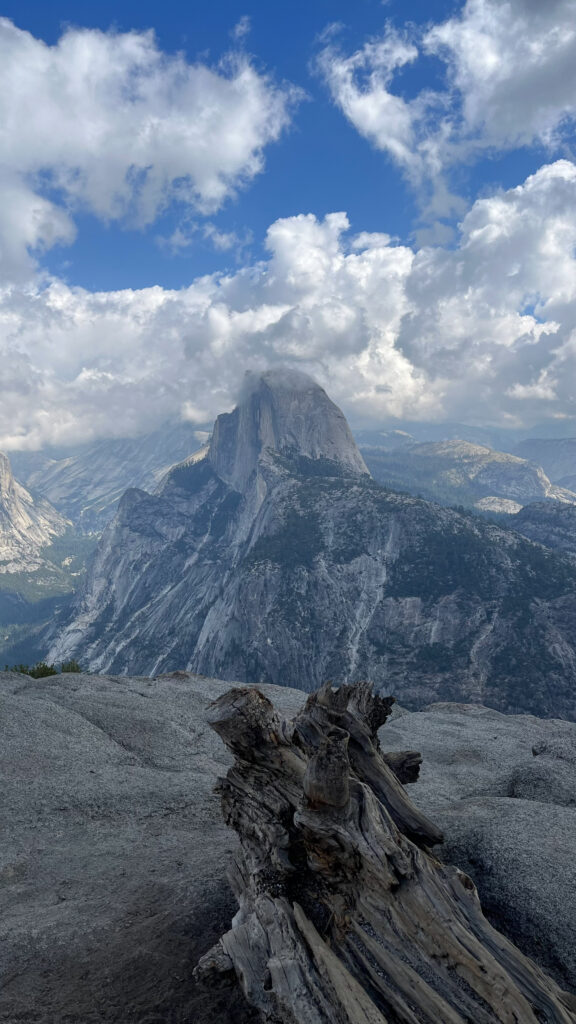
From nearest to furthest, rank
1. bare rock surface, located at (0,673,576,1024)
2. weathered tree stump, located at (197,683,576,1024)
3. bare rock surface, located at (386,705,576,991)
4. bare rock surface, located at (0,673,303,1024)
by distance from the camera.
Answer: weathered tree stump, located at (197,683,576,1024) → bare rock surface, located at (0,673,303,1024) → bare rock surface, located at (0,673,576,1024) → bare rock surface, located at (386,705,576,991)

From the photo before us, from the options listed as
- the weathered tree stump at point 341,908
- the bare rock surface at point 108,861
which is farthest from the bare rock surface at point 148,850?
the weathered tree stump at point 341,908

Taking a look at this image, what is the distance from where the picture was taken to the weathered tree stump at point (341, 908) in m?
9.53

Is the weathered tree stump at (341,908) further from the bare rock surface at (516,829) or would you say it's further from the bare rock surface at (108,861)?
the bare rock surface at (516,829)

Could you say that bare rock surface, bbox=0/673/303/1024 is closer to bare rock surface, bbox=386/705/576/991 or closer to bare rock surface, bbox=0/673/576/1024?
bare rock surface, bbox=0/673/576/1024

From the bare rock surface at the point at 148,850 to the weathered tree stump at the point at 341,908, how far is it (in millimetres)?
1602

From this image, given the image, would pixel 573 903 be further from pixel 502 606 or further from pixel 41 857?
pixel 502 606

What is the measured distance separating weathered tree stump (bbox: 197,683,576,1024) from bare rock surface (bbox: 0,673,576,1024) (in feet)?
5.26

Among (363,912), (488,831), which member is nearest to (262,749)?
(363,912)

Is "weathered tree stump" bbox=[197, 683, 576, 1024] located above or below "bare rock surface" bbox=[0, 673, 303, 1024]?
above

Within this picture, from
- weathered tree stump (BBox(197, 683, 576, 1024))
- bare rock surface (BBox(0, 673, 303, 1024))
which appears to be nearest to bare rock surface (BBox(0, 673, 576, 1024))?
bare rock surface (BBox(0, 673, 303, 1024))

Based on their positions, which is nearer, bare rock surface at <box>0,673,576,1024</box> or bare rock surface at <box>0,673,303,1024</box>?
bare rock surface at <box>0,673,303,1024</box>

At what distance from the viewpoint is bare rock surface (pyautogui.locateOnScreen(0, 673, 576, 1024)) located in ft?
38.4

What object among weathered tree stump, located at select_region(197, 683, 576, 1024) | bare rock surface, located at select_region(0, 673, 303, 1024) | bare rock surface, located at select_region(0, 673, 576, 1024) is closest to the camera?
weathered tree stump, located at select_region(197, 683, 576, 1024)

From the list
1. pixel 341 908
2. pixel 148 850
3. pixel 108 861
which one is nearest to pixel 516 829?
pixel 341 908
